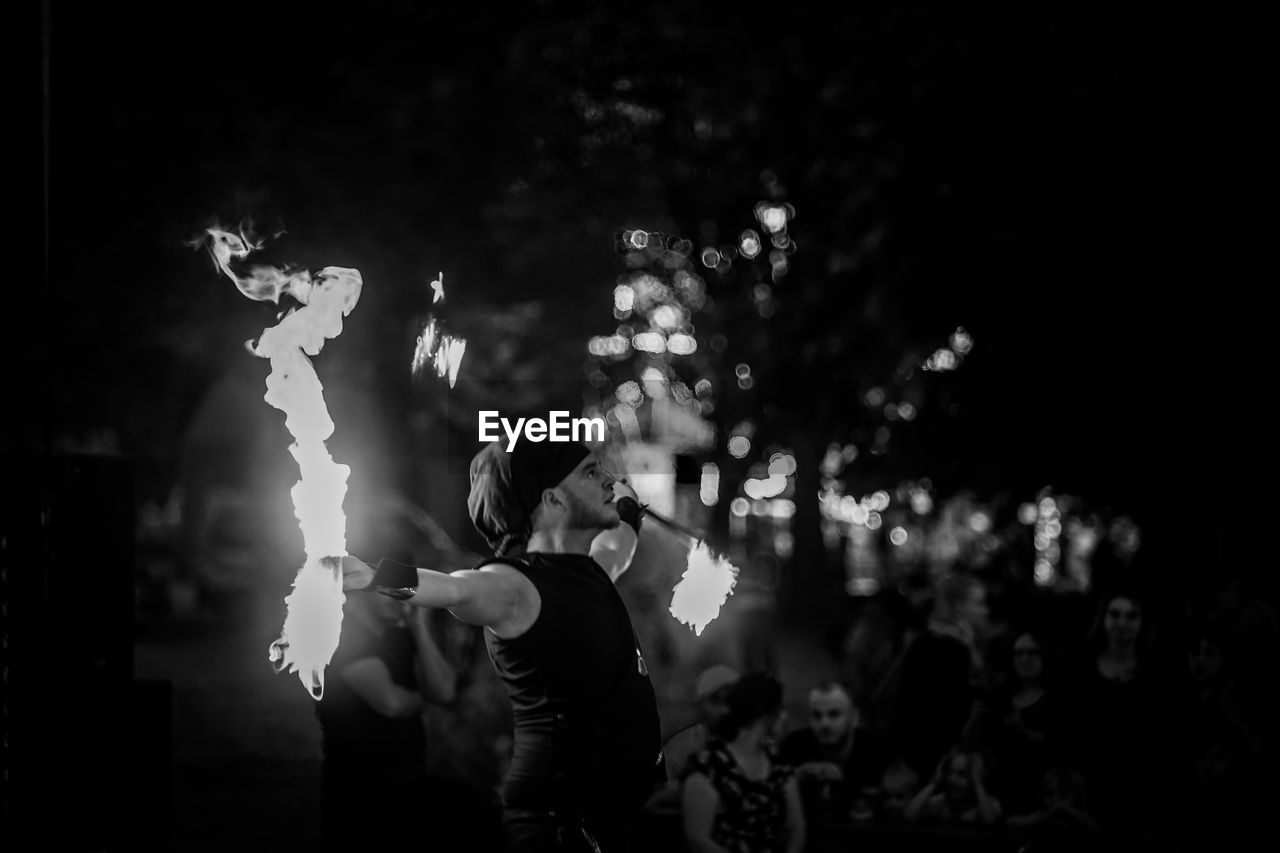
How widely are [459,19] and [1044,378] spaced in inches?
282

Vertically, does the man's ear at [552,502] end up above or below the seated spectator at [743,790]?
above

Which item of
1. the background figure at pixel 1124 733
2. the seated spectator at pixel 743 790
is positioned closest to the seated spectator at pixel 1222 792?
the background figure at pixel 1124 733

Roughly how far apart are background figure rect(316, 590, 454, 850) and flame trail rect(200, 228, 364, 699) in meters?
1.14

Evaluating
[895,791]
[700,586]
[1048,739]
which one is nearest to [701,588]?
[700,586]

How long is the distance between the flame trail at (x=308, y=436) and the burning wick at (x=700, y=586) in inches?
52.4

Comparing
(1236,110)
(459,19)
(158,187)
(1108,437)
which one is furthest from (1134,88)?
(158,187)

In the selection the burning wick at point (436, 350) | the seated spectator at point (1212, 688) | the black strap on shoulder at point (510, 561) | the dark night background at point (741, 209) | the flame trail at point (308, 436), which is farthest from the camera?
the dark night background at point (741, 209)

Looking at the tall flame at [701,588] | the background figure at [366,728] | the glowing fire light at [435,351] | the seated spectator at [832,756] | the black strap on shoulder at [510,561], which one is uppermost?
the glowing fire light at [435,351]

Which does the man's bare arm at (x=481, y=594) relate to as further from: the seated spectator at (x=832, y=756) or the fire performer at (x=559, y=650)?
the seated spectator at (x=832, y=756)

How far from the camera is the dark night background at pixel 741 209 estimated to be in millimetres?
7395

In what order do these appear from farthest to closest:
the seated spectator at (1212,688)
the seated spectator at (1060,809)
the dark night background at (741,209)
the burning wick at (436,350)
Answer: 1. the dark night background at (741,209)
2. the seated spectator at (1212,688)
3. the seated spectator at (1060,809)
4. the burning wick at (436,350)

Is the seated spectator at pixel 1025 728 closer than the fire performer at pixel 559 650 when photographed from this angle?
No

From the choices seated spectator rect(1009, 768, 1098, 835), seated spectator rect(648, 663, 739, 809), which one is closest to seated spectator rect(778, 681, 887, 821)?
seated spectator rect(648, 663, 739, 809)

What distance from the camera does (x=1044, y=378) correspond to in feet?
26.0
